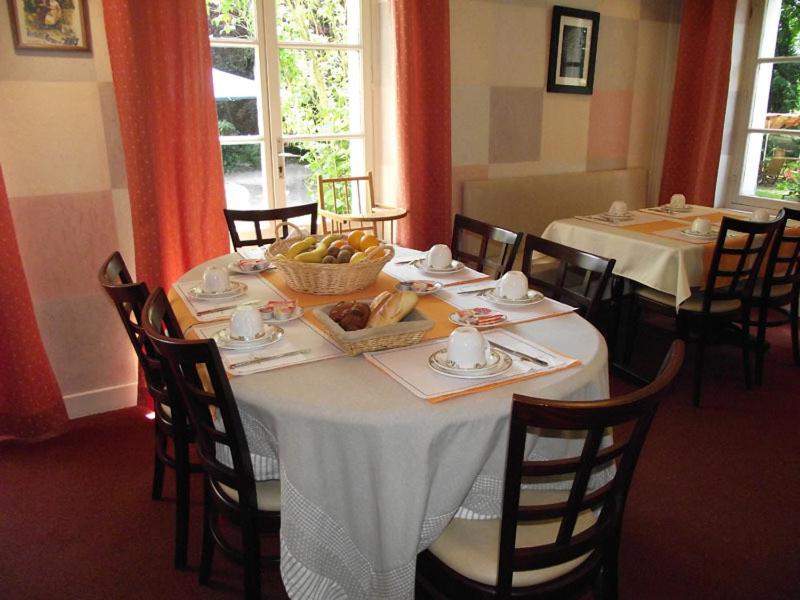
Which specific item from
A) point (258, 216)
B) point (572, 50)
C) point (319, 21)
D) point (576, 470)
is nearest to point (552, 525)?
point (576, 470)

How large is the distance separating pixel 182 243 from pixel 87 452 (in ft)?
3.21

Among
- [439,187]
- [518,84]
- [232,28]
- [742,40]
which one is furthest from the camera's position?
[742,40]

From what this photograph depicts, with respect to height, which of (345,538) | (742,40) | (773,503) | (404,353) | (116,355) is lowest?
(773,503)

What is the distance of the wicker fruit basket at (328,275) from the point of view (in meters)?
1.94

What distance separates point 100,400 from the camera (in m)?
2.97

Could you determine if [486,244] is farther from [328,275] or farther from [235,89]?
[235,89]

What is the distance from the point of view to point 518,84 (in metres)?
3.98

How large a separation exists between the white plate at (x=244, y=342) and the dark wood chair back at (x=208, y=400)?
9cm

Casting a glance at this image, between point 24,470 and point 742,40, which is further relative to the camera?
point 742,40

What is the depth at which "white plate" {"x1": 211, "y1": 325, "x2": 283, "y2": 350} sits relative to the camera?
5.27ft

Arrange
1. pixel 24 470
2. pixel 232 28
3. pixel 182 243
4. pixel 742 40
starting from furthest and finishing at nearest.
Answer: pixel 742 40
pixel 232 28
pixel 182 243
pixel 24 470

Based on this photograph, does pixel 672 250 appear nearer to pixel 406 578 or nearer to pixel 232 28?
pixel 406 578

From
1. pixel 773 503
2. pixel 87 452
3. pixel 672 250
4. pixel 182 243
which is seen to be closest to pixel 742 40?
pixel 672 250

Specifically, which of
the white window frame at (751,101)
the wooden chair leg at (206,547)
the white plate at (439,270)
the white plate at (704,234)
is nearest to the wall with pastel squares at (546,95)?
the white window frame at (751,101)
